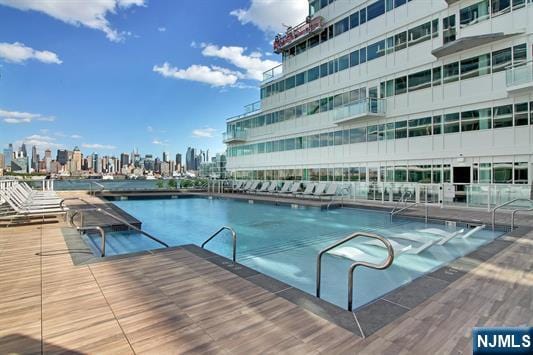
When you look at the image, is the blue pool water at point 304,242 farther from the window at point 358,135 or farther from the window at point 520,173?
the window at point 358,135

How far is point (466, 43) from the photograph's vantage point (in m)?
13.2

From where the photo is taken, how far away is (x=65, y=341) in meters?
2.32

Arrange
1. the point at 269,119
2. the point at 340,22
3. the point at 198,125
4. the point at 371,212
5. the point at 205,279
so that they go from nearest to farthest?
1. the point at 205,279
2. the point at 371,212
3. the point at 340,22
4. the point at 269,119
5. the point at 198,125

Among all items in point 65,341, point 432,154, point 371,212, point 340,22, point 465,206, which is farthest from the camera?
point 340,22

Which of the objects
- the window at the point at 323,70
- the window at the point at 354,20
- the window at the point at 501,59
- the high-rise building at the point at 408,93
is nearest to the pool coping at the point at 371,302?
the high-rise building at the point at 408,93

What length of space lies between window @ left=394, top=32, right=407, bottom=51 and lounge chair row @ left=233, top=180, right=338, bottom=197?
8.45 meters

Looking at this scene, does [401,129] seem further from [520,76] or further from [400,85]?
[520,76]

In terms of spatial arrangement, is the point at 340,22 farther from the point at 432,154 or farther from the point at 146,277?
the point at 146,277

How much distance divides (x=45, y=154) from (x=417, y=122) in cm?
3552

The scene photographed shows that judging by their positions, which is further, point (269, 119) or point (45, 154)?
point (45, 154)

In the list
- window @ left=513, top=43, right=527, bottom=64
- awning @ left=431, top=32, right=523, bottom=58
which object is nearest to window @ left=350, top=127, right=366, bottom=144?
awning @ left=431, top=32, right=523, bottom=58

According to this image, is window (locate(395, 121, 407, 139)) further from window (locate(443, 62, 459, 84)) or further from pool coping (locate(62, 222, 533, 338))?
pool coping (locate(62, 222, 533, 338))

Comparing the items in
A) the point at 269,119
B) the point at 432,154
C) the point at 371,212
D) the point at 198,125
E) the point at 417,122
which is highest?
the point at 198,125

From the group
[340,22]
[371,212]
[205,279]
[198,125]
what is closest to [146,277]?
[205,279]
